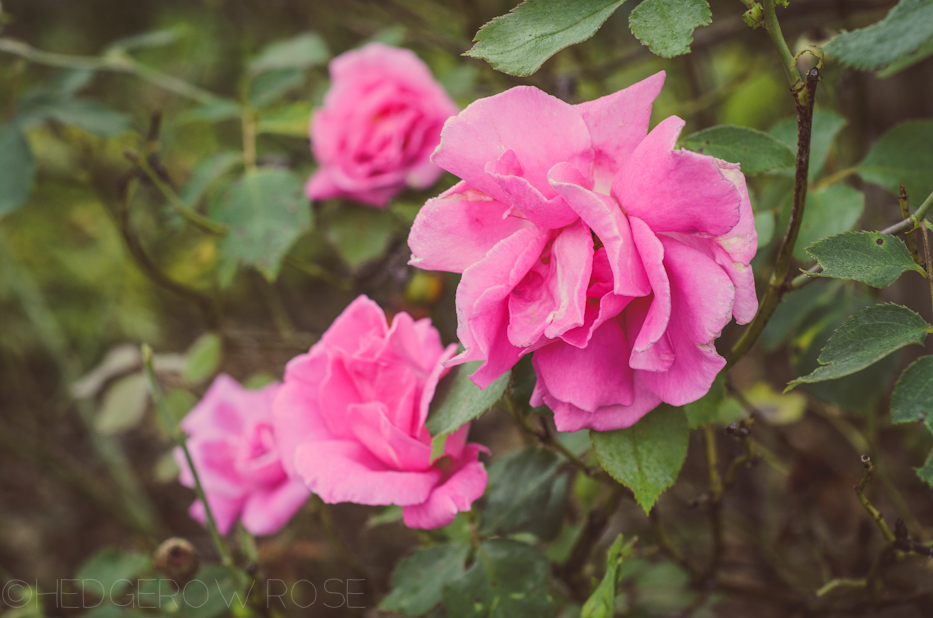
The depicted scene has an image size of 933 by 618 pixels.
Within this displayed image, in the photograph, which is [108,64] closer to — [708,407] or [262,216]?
[262,216]

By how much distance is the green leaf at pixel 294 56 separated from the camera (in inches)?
41.6

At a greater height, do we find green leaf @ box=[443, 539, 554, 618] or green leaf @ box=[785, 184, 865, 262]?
green leaf @ box=[785, 184, 865, 262]

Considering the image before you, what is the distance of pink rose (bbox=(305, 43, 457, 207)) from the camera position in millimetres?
911

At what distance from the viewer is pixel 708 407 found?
0.52 meters

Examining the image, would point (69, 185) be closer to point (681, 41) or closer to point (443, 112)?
point (443, 112)

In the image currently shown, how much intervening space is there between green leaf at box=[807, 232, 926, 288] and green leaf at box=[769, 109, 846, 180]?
24 cm

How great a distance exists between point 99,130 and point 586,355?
2.95ft

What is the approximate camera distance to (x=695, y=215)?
39cm

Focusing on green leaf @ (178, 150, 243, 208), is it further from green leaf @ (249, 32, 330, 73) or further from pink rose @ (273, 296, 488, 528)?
pink rose @ (273, 296, 488, 528)

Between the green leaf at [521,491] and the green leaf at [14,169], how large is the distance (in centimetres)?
76

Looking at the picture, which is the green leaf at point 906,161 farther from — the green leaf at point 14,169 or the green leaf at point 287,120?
the green leaf at point 14,169

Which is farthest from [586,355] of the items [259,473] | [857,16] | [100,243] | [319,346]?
[100,243]

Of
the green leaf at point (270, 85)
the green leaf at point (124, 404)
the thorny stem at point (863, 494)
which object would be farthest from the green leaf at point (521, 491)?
the green leaf at point (124, 404)

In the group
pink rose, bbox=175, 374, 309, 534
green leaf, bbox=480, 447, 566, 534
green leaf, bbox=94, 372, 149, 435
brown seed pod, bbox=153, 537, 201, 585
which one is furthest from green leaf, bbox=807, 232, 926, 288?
green leaf, bbox=94, 372, 149, 435
